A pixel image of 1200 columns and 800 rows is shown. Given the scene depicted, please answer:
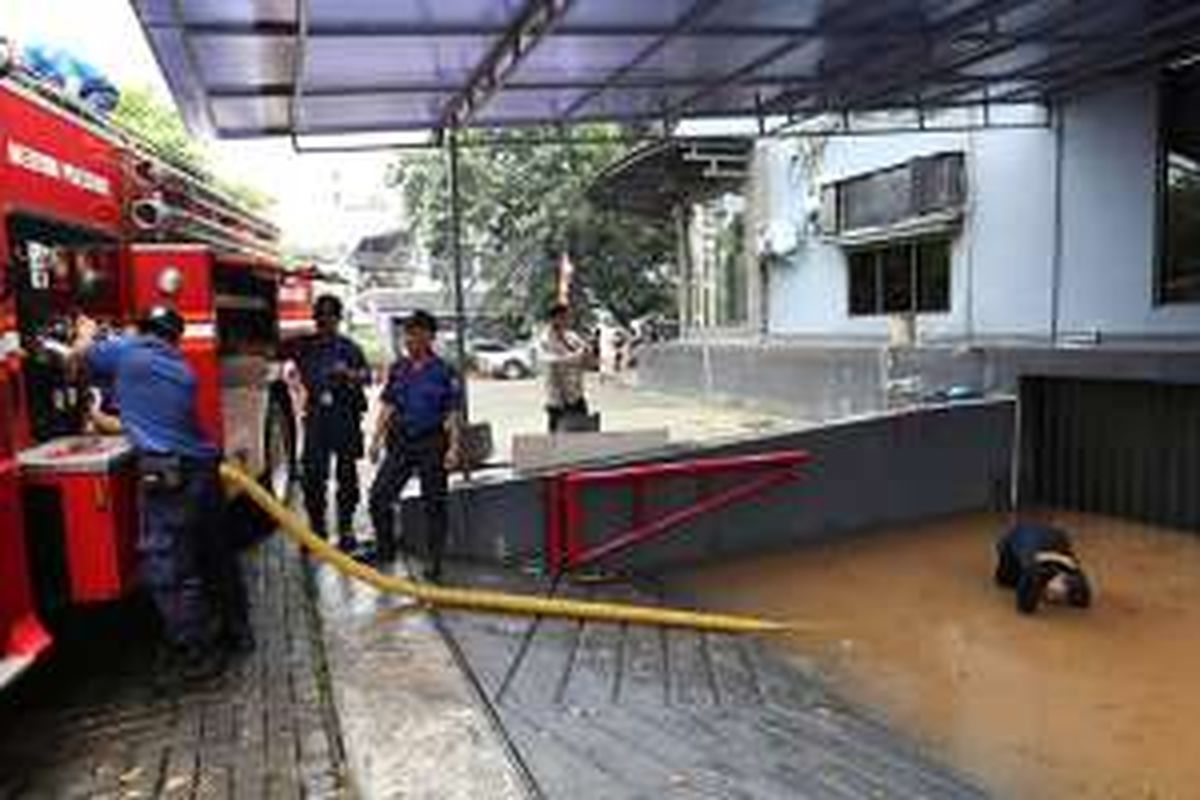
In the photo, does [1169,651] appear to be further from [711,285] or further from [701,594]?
[711,285]

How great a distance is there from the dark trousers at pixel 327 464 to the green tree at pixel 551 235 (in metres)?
23.9

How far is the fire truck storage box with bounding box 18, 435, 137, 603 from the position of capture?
619cm

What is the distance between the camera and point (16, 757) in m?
6.12

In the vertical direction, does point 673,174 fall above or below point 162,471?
above

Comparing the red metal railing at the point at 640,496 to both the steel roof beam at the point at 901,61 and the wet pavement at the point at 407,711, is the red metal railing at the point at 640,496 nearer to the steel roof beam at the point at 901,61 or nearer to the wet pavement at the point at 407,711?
the wet pavement at the point at 407,711

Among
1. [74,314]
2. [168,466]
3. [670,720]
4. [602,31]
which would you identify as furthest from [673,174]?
[168,466]

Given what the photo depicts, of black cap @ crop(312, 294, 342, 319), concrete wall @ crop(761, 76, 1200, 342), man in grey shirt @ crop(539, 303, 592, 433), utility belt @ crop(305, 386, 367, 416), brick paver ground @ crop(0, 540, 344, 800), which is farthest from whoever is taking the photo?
concrete wall @ crop(761, 76, 1200, 342)

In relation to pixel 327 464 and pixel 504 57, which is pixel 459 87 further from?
pixel 327 464

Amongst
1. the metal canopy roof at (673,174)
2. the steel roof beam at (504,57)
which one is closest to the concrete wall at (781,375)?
the metal canopy roof at (673,174)

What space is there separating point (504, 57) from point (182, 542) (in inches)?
183

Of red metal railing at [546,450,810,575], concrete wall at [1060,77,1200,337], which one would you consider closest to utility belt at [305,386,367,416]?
red metal railing at [546,450,810,575]

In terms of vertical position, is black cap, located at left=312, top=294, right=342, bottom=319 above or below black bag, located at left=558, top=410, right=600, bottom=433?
above

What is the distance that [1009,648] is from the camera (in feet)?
29.6

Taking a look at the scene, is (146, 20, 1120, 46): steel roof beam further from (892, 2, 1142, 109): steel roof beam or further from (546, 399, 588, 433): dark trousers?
(546, 399, 588, 433): dark trousers
